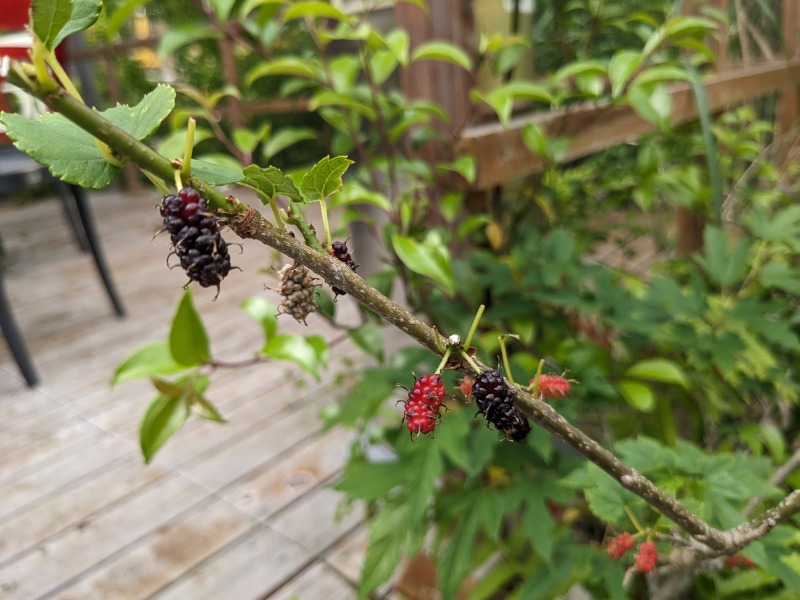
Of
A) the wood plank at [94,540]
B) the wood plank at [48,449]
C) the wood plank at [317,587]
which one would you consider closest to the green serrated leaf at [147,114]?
the wood plank at [317,587]

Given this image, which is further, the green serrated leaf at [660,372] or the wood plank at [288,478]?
the wood plank at [288,478]

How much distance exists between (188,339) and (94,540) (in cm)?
58

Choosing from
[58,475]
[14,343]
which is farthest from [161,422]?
[14,343]

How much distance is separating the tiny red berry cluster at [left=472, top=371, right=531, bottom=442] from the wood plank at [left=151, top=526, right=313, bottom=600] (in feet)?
2.69

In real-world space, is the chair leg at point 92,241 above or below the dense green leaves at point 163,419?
below

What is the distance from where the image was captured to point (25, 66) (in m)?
0.21

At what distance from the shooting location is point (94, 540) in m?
1.08

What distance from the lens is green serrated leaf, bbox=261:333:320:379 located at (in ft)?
2.54

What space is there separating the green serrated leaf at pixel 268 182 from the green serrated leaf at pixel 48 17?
86mm

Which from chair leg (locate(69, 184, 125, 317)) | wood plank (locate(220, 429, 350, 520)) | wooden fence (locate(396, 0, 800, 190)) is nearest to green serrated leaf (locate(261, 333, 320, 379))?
wooden fence (locate(396, 0, 800, 190))

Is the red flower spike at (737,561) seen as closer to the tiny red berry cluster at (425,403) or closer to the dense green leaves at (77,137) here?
the tiny red berry cluster at (425,403)

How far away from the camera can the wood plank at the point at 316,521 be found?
1.07 m

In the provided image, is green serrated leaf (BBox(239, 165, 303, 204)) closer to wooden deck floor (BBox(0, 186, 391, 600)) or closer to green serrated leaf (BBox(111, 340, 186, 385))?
green serrated leaf (BBox(111, 340, 186, 385))

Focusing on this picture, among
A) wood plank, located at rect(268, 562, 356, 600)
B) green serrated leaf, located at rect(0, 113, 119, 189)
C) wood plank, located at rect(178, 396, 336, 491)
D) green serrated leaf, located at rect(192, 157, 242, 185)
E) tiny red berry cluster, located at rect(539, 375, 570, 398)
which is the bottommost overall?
wood plank, located at rect(178, 396, 336, 491)
